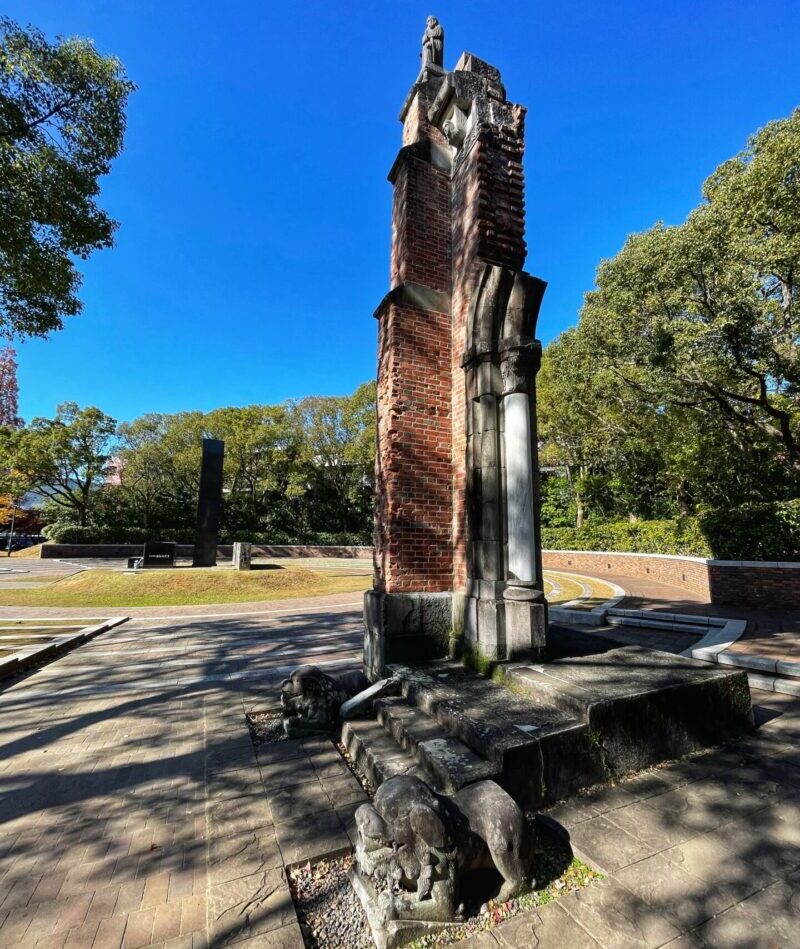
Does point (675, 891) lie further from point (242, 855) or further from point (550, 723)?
point (242, 855)

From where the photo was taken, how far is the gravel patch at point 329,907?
6.64ft

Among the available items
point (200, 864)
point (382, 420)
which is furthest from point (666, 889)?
point (382, 420)

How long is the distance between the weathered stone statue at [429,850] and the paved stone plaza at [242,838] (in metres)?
0.21

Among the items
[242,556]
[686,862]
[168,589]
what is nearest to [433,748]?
[686,862]

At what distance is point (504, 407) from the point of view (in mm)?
4723

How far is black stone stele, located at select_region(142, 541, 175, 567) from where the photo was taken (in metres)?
20.6

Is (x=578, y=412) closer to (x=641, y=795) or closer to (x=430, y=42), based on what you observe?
(x=430, y=42)

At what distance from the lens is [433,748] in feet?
10.0

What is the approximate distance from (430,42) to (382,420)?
5.71 meters

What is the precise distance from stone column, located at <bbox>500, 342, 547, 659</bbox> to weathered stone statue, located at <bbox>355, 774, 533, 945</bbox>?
80.0 inches

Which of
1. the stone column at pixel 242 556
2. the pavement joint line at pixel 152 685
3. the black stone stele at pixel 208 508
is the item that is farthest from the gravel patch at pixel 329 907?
the stone column at pixel 242 556

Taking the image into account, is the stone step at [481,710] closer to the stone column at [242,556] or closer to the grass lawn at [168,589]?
the grass lawn at [168,589]

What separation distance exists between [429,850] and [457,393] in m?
4.33

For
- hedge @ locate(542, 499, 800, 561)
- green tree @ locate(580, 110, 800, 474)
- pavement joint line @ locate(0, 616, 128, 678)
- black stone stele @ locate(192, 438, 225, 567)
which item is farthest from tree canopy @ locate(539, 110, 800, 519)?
black stone stele @ locate(192, 438, 225, 567)
